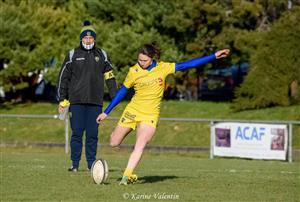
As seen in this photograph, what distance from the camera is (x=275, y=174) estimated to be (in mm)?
15234

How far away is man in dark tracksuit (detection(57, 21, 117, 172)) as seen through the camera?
13.8 m

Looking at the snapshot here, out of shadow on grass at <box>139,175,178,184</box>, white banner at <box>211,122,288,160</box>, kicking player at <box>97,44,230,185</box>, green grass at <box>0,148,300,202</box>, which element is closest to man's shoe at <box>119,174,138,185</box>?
kicking player at <box>97,44,230,185</box>

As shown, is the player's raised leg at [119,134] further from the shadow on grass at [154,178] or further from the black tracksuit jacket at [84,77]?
the black tracksuit jacket at [84,77]

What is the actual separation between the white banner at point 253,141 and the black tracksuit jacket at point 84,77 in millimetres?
11660

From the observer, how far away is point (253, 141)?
25109mm

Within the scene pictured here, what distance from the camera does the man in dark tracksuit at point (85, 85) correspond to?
13781 mm

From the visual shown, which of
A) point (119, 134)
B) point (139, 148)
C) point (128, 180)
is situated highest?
point (119, 134)

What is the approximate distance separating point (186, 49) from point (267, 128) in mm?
14530

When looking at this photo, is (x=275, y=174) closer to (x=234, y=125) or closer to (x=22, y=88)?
(x=234, y=125)

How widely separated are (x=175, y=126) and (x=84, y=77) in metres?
18.5

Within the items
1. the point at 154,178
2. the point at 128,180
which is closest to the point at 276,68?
the point at 154,178

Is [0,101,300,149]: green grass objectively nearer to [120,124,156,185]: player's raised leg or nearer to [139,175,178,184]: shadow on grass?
[139,175,178,184]: shadow on grass

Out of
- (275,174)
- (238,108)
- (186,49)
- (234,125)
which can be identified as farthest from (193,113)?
(275,174)

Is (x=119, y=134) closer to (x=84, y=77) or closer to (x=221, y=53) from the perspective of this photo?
(x=221, y=53)
